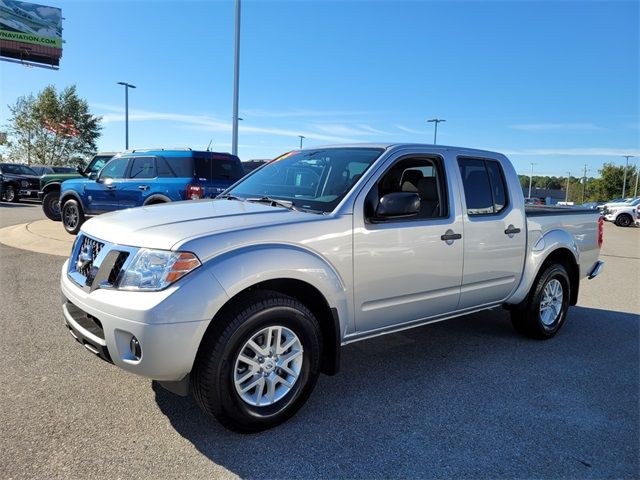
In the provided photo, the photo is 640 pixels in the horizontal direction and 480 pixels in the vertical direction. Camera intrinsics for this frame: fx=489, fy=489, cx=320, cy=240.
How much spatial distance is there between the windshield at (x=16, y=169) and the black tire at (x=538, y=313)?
75.8 ft

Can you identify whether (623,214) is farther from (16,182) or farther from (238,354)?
(16,182)

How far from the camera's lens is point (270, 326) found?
293 centimetres

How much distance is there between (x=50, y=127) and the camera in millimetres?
45188

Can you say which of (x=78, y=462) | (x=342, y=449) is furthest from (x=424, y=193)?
(x=78, y=462)

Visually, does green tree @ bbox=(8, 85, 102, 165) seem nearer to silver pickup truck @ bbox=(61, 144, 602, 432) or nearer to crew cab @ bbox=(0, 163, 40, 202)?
crew cab @ bbox=(0, 163, 40, 202)

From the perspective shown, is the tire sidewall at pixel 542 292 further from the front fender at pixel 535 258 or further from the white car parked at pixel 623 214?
the white car parked at pixel 623 214

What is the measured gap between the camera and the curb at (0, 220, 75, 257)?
9.13m

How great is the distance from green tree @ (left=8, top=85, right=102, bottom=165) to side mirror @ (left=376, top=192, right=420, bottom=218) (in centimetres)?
4968

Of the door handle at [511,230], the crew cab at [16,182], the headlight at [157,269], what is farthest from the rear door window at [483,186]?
the crew cab at [16,182]

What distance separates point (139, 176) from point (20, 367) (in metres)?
7.04

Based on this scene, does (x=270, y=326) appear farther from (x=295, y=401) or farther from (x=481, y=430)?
(x=481, y=430)

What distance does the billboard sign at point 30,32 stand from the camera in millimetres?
35531

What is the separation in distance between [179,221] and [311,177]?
1254 mm

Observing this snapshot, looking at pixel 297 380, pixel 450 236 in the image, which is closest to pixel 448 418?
pixel 297 380
